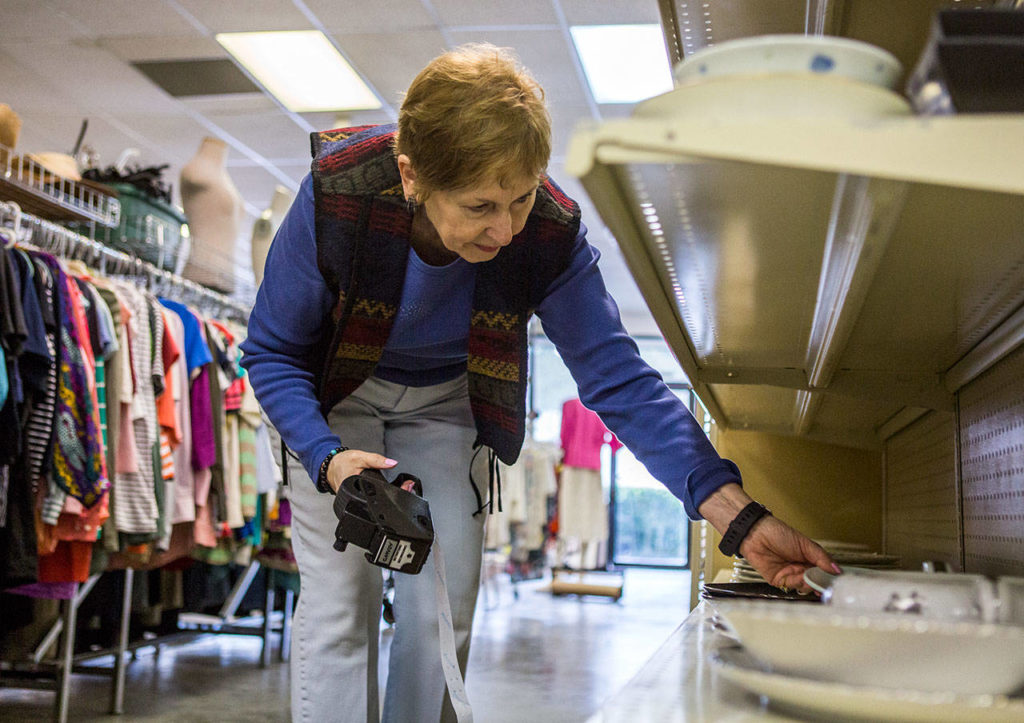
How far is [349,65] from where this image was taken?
460 cm

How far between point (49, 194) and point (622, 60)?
2.62 metres

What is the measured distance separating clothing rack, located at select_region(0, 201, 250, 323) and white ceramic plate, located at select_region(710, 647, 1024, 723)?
262 cm

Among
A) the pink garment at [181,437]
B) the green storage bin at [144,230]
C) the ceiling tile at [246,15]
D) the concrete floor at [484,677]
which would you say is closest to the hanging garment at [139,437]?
the pink garment at [181,437]

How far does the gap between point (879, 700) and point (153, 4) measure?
4.35 m

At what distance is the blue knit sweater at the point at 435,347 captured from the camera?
4.20 feet

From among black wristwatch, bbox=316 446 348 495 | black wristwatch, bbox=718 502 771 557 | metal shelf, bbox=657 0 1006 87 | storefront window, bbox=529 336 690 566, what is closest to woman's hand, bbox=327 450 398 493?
black wristwatch, bbox=316 446 348 495

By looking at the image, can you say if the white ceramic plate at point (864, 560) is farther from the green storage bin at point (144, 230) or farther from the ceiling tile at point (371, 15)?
the ceiling tile at point (371, 15)

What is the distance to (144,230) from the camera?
3.53 m

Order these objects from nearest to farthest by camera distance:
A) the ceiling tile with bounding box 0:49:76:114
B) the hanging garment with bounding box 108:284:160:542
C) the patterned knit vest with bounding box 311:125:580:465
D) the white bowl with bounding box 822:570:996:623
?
the white bowl with bounding box 822:570:996:623 < the patterned knit vest with bounding box 311:125:580:465 < the hanging garment with bounding box 108:284:160:542 < the ceiling tile with bounding box 0:49:76:114

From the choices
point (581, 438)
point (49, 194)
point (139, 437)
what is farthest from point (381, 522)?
point (581, 438)

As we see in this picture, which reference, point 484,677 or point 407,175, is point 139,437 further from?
point 407,175

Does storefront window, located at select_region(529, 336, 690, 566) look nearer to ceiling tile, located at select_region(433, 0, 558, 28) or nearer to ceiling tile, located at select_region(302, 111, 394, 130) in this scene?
ceiling tile, located at select_region(302, 111, 394, 130)

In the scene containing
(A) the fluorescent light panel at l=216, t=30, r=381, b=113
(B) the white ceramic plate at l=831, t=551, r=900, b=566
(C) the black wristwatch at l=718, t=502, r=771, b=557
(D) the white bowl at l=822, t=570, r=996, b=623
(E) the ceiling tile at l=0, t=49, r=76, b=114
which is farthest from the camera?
(E) the ceiling tile at l=0, t=49, r=76, b=114

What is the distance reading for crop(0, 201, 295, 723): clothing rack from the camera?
2.80m
